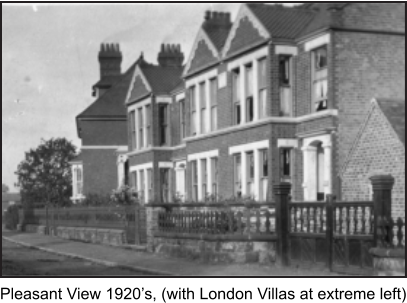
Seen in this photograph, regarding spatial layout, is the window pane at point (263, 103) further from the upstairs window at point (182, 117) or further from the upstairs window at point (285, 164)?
the upstairs window at point (182, 117)

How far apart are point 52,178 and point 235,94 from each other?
127 feet

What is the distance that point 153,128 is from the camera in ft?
116

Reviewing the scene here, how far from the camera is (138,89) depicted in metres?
37.0

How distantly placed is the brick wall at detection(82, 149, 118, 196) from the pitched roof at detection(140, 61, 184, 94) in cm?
1239

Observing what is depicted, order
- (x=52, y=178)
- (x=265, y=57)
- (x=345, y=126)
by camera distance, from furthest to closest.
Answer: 1. (x=52, y=178)
2. (x=265, y=57)
3. (x=345, y=126)

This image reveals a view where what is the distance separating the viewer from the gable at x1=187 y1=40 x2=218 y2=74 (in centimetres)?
2823

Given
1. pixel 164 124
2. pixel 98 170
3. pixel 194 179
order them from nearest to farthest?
pixel 194 179, pixel 164 124, pixel 98 170

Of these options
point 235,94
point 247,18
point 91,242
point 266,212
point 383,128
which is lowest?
point 91,242

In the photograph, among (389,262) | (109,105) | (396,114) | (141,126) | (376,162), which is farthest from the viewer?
(109,105)

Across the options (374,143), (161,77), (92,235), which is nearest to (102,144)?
(161,77)

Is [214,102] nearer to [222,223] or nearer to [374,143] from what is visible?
[222,223]

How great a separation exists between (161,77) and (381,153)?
1967cm

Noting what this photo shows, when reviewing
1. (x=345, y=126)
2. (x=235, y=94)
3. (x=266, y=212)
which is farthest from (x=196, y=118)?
(x=266, y=212)
